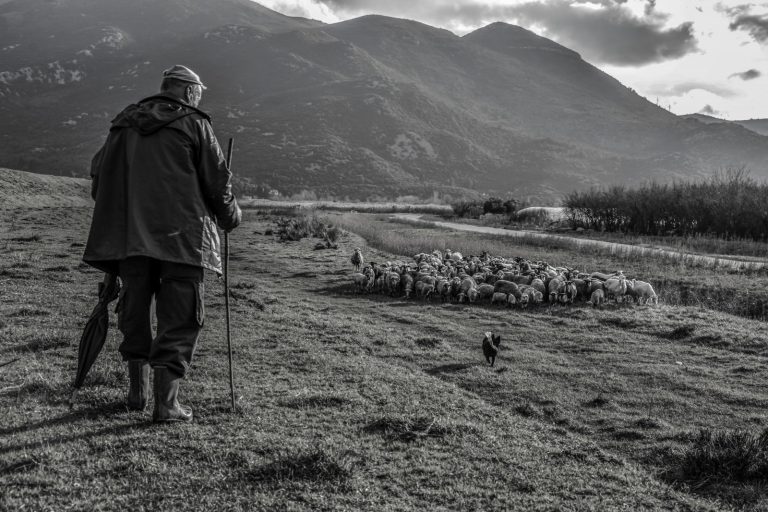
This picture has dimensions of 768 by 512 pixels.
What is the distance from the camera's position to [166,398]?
5500 mm

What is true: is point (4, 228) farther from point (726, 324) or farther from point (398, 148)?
point (398, 148)

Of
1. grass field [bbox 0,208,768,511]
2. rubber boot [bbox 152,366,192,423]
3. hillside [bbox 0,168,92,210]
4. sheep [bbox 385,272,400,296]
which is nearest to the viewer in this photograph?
grass field [bbox 0,208,768,511]

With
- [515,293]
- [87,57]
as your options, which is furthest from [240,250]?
[87,57]

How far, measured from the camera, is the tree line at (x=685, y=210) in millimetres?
32156

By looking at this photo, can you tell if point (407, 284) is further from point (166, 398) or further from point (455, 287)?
point (166, 398)

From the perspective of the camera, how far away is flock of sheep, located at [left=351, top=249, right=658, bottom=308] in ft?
52.2

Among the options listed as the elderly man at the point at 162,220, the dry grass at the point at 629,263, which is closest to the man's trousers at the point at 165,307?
the elderly man at the point at 162,220

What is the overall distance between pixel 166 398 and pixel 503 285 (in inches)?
462

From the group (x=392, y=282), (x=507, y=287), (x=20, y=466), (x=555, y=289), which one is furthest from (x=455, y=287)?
(x=20, y=466)

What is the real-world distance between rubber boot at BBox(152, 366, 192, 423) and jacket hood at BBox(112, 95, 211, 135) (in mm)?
2091

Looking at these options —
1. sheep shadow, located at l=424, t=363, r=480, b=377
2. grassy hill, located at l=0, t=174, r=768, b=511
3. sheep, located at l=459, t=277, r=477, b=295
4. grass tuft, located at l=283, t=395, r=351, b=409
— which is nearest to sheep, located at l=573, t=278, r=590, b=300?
grassy hill, located at l=0, t=174, r=768, b=511

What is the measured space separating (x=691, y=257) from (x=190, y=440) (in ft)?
74.8

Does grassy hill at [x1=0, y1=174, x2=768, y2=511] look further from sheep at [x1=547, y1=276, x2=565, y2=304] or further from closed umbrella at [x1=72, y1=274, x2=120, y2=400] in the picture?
sheep at [x1=547, y1=276, x2=565, y2=304]

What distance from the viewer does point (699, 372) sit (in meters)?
10.1
